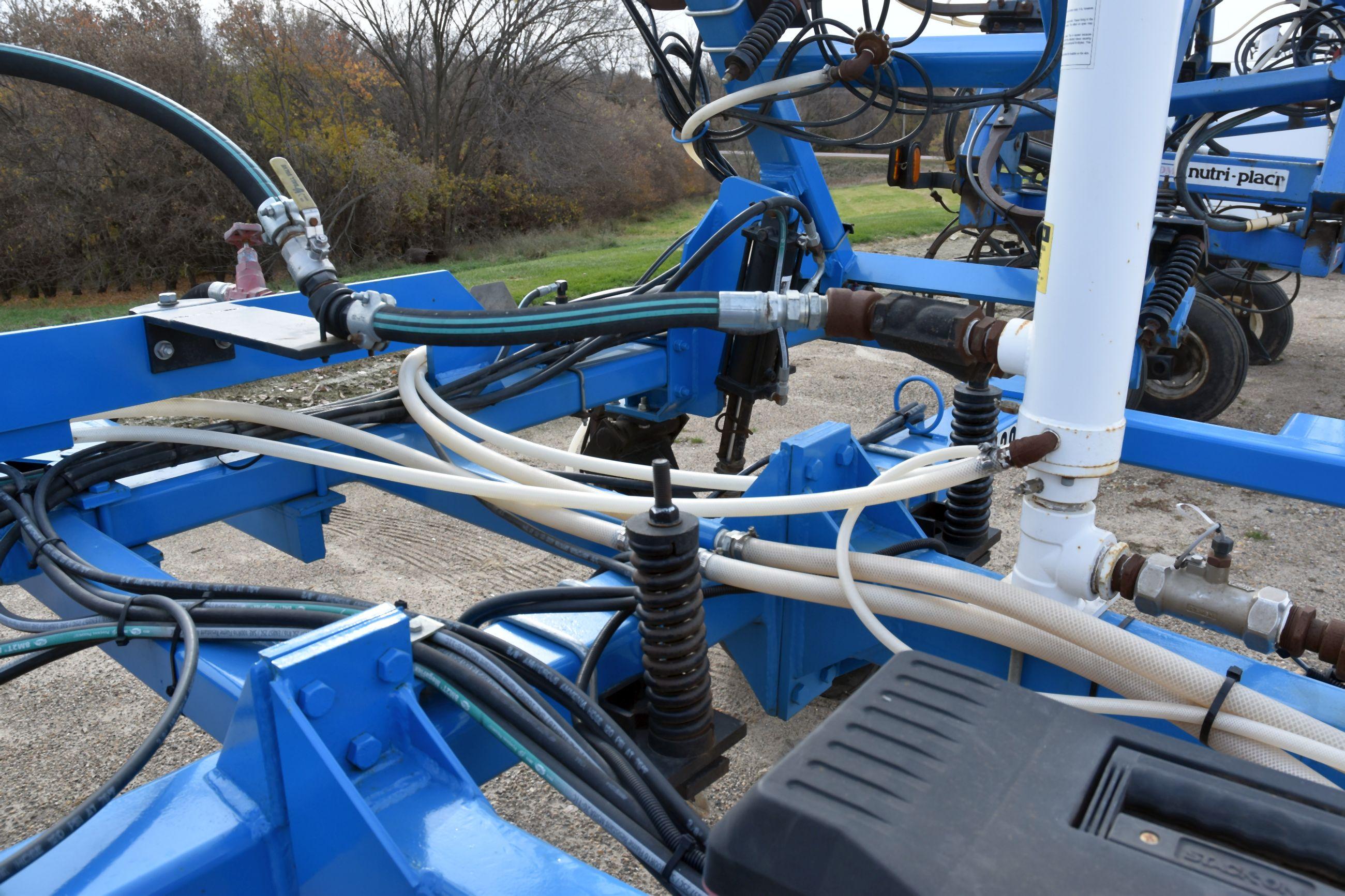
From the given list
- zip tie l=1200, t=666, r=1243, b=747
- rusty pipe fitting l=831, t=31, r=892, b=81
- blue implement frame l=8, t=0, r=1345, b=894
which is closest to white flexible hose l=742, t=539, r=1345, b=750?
zip tie l=1200, t=666, r=1243, b=747

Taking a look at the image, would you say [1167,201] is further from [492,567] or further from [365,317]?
[365,317]

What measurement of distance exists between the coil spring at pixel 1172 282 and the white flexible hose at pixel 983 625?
1.72m

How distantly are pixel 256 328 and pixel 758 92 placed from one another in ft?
4.91

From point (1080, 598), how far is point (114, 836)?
1281 mm

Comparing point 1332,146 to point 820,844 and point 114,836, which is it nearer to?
point 820,844

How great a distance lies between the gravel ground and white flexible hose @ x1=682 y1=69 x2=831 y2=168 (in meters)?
1.64

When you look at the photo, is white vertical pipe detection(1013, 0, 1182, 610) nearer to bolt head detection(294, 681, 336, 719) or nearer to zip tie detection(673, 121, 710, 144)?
bolt head detection(294, 681, 336, 719)

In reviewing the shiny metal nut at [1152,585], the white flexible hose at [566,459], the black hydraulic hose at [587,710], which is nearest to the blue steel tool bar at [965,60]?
the white flexible hose at [566,459]

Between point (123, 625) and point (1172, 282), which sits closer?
point (123, 625)

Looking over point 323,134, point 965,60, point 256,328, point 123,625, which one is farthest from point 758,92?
point 323,134

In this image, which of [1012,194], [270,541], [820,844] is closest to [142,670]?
[270,541]

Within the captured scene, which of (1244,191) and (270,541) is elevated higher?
(1244,191)

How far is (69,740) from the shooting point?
263 centimetres

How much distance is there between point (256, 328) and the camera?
1998 mm
